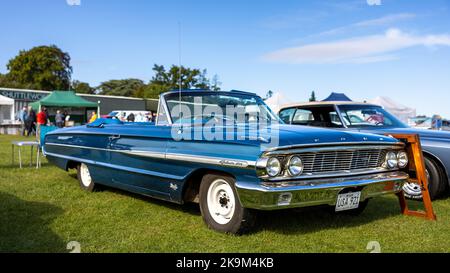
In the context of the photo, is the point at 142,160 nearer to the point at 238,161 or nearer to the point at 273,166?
the point at 238,161

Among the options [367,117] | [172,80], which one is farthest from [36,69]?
[367,117]

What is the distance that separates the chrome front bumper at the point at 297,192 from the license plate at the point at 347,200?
6 cm

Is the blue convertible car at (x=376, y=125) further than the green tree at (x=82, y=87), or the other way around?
the green tree at (x=82, y=87)

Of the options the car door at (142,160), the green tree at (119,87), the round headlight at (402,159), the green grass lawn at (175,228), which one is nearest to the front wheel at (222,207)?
the green grass lawn at (175,228)

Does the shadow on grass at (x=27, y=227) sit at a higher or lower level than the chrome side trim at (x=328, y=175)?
lower

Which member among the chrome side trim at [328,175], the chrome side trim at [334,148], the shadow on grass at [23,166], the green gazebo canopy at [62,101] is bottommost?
the shadow on grass at [23,166]

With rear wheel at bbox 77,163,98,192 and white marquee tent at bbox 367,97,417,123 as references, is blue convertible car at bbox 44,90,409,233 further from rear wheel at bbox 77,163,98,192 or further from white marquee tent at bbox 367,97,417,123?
white marquee tent at bbox 367,97,417,123

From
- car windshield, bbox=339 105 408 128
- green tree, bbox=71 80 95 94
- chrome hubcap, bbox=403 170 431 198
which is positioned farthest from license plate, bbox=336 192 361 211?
green tree, bbox=71 80 95 94

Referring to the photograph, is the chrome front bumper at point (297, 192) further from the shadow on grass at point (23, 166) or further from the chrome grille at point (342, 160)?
the shadow on grass at point (23, 166)

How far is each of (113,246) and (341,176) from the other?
7.00ft

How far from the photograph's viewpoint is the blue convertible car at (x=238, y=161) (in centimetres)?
358

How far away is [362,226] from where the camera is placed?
4.40 meters

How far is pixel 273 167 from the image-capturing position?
3541 mm

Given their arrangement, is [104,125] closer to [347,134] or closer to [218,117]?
[218,117]
